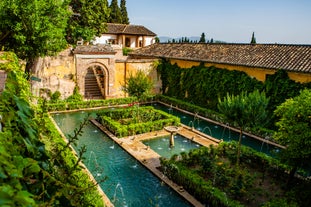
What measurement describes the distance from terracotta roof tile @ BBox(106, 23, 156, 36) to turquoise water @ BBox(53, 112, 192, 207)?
3217 centimetres

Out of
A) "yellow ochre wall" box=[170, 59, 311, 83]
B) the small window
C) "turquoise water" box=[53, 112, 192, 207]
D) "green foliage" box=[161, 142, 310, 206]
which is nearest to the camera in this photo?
"green foliage" box=[161, 142, 310, 206]

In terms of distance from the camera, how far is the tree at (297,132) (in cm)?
853

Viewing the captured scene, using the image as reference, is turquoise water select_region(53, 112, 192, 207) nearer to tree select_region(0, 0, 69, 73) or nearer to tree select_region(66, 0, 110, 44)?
tree select_region(0, 0, 69, 73)

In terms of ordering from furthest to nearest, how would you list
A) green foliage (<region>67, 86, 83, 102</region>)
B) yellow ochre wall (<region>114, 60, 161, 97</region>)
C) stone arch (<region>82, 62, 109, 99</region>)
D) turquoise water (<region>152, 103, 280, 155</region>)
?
yellow ochre wall (<region>114, 60, 161, 97</region>) < stone arch (<region>82, 62, 109, 99</region>) < green foliage (<region>67, 86, 83, 102</region>) < turquoise water (<region>152, 103, 280, 155</region>)

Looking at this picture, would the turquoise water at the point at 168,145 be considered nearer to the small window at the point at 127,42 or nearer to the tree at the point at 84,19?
the tree at the point at 84,19

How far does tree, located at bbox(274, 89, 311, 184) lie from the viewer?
8.53m

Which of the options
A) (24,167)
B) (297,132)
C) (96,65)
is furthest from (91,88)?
(24,167)

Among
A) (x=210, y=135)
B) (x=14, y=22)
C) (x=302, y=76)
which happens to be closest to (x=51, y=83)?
(x=14, y=22)

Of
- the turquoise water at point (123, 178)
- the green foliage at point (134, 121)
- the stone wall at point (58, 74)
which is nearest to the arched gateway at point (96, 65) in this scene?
the stone wall at point (58, 74)

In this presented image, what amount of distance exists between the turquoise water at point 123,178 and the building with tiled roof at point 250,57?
33.9ft

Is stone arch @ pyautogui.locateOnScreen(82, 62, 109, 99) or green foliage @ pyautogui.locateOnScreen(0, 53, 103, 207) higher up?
green foliage @ pyautogui.locateOnScreen(0, 53, 103, 207)

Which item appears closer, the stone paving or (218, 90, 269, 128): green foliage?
the stone paving

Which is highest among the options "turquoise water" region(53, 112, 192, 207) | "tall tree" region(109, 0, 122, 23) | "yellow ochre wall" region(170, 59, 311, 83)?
"tall tree" region(109, 0, 122, 23)

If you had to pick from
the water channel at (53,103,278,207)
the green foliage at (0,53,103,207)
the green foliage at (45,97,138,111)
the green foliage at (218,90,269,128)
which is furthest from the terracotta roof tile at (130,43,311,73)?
the green foliage at (0,53,103,207)
